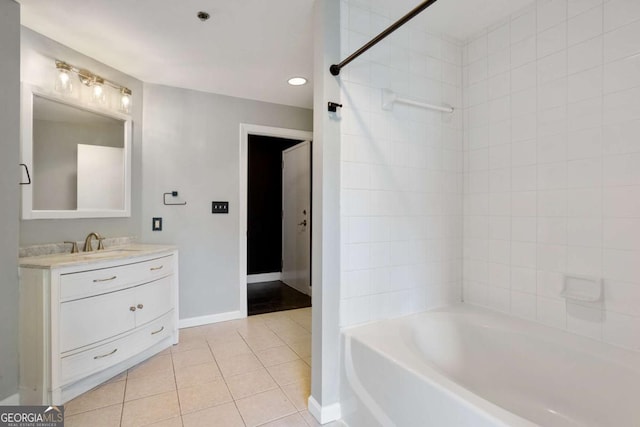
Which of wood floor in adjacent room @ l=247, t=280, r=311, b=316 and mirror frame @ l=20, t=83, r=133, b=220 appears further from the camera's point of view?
wood floor in adjacent room @ l=247, t=280, r=311, b=316

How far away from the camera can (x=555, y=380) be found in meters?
1.45

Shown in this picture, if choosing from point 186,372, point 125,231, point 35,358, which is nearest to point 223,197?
point 125,231

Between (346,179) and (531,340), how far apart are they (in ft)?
4.25

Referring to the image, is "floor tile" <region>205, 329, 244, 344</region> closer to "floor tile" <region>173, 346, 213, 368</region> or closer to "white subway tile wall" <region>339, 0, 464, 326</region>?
"floor tile" <region>173, 346, 213, 368</region>

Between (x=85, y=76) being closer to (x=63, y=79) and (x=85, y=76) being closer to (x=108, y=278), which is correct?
(x=63, y=79)

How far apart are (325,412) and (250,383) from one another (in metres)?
0.60

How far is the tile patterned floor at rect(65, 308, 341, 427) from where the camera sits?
1589mm

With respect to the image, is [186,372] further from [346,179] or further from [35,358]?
[346,179]

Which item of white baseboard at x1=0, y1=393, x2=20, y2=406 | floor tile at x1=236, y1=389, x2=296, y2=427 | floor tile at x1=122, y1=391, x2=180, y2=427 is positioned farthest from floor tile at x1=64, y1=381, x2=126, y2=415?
floor tile at x1=236, y1=389, x2=296, y2=427

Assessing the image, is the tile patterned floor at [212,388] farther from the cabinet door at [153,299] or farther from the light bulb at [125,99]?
the light bulb at [125,99]

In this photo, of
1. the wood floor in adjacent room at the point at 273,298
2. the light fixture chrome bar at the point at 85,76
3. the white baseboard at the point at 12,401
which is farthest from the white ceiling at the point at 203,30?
the wood floor in adjacent room at the point at 273,298

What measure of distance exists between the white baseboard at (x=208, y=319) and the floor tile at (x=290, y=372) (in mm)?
1093

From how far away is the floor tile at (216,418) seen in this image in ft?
5.06

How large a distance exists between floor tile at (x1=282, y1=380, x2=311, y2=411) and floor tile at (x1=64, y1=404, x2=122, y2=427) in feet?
2.97
